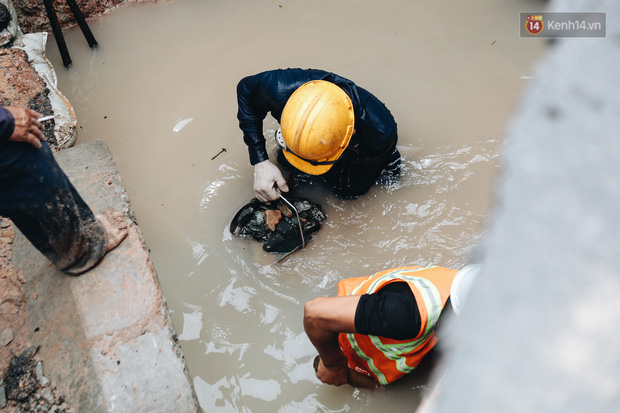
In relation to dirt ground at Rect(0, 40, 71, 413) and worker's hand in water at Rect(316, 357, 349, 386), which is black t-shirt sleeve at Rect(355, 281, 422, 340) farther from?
dirt ground at Rect(0, 40, 71, 413)

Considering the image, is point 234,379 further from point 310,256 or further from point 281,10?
point 281,10

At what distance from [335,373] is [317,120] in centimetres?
149

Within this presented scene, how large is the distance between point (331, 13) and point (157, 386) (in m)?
3.72

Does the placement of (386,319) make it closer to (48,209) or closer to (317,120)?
(317,120)

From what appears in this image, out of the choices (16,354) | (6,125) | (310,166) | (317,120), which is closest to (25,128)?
(6,125)

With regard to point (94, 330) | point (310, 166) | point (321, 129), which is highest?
point (321, 129)

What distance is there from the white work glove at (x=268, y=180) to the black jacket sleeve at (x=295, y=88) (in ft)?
0.66

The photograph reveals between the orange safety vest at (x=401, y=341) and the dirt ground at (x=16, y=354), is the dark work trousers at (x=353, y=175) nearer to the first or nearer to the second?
the orange safety vest at (x=401, y=341)

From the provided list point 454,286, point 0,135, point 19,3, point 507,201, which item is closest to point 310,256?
point 454,286

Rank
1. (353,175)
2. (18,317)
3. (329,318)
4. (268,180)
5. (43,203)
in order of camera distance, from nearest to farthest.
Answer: (329,318)
(43,203)
(18,317)
(268,180)
(353,175)

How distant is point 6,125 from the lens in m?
1.86

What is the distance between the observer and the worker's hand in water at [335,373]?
2.38 m

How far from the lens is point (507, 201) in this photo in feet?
1.01

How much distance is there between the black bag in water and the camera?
314 centimetres
